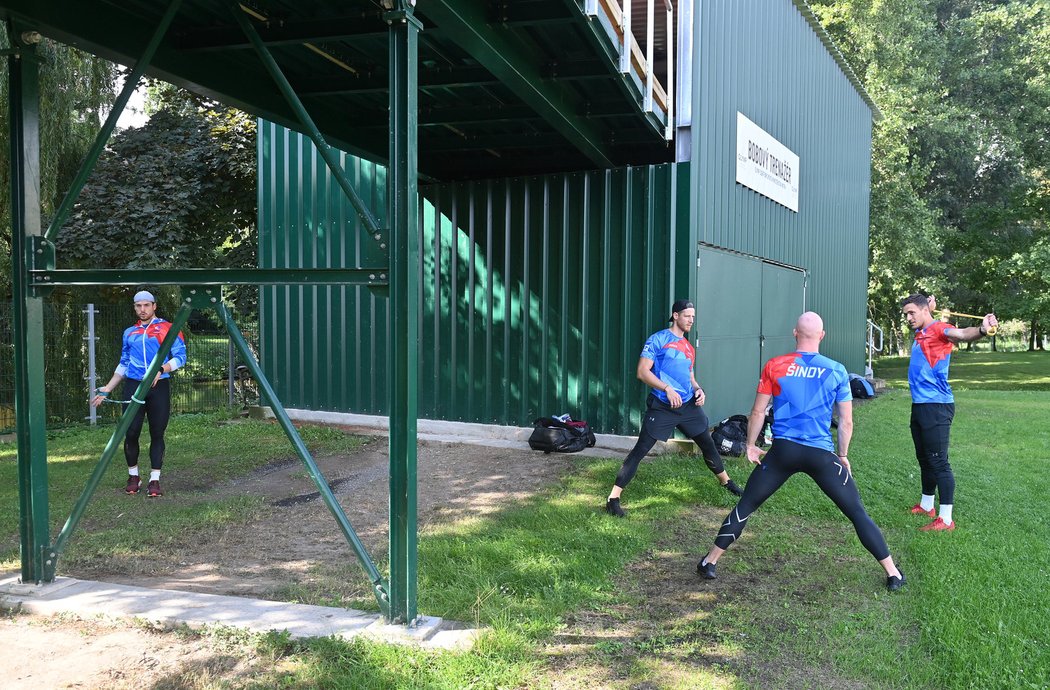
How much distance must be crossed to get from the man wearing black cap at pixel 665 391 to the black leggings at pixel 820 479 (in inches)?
68.5

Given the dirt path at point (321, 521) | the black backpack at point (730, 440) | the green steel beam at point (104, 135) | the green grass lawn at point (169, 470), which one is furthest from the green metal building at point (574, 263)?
the green steel beam at point (104, 135)

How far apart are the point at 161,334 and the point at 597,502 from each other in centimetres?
437

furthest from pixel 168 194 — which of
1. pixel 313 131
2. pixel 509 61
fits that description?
pixel 313 131

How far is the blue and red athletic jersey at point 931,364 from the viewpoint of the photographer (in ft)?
21.4

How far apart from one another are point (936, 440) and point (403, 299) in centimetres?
464

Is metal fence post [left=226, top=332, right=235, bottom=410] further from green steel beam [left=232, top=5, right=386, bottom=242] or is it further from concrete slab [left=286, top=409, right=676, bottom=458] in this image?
green steel beam [left=232, top=5, right=386, bottom=242]

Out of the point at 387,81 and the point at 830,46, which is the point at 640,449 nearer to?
the point at 387,81

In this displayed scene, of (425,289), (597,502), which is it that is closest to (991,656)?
(597,502)

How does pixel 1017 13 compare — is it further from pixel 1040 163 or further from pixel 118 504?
pixel 118 504

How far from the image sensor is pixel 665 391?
6.93m

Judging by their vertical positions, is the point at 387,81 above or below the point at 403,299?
above

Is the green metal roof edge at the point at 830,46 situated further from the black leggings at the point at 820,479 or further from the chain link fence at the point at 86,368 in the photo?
the chain link fence at the point at 86,368

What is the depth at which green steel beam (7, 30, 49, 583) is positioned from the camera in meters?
5.00

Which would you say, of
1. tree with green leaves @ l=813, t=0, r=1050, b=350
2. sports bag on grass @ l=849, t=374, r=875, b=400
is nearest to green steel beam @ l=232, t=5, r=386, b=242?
sports bag on grass @ l=849, t=374, r=875, b=400
